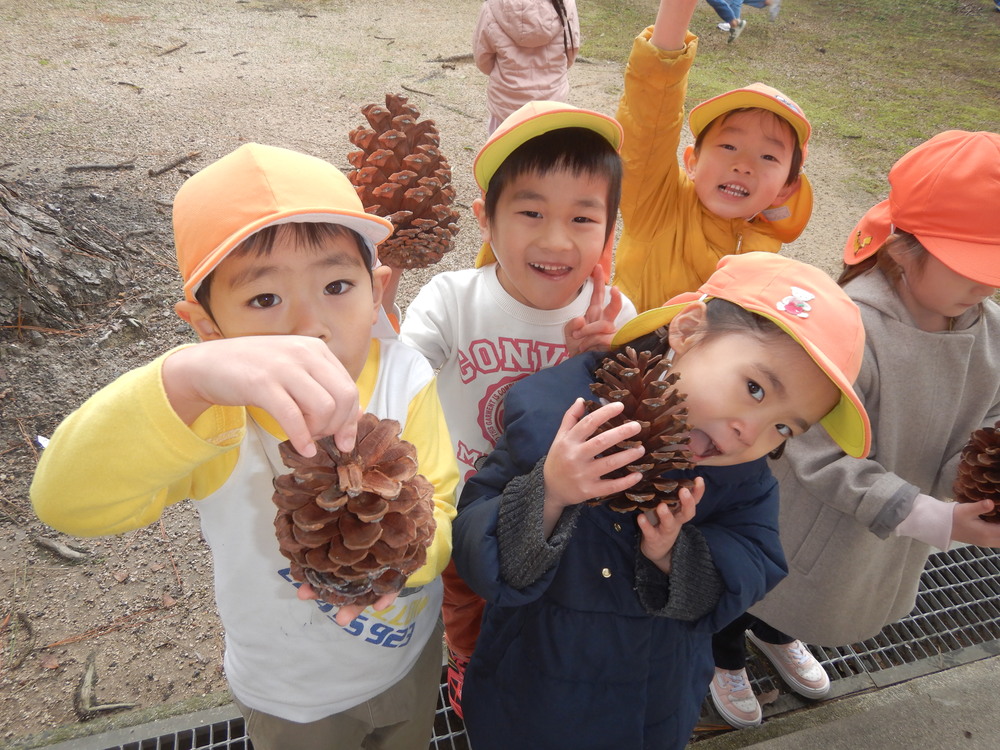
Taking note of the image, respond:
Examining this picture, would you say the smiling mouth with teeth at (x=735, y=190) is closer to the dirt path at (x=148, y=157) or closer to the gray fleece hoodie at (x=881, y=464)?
the gray fleece hoodie at (x=881, y=464)

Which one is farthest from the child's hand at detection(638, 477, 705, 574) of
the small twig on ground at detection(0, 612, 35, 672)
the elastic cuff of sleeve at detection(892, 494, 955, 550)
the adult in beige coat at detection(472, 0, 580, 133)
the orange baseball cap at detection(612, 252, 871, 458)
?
the adult in beige coat at detection(472, 0, 580, 133)

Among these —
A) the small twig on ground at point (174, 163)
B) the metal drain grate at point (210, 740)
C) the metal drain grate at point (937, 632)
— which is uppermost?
the small twig on ground at point (174, 163)

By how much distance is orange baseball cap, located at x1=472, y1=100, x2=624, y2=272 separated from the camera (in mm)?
1566

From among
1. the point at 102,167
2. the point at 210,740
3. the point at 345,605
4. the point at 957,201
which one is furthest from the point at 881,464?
the point at 102,167

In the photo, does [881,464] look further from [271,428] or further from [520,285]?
[271,428]

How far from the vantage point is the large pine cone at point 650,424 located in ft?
3.48

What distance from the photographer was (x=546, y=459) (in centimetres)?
117

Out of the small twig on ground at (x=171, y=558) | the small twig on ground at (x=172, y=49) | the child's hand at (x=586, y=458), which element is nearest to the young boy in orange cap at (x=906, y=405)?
the child's hand at (x=586, y=458)

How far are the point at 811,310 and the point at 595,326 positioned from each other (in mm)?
515

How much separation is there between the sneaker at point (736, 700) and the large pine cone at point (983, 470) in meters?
0.91

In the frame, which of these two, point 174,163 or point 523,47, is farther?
point 174,163

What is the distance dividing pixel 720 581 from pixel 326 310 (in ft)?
2.94

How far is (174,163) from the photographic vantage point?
449 centimetres

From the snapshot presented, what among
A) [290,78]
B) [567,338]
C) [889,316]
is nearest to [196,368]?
[567,338]
